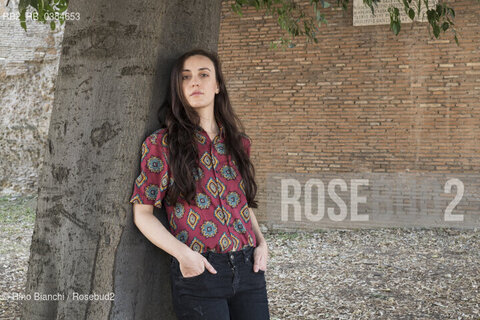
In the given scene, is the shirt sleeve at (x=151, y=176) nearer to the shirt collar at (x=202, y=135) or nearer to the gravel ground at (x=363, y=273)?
the shirt collar at (x=202, y=135)

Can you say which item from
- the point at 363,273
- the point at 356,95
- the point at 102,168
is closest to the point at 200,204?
the point at 102,168

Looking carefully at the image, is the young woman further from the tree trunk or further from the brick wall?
the brick wall

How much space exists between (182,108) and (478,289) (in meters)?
4.71

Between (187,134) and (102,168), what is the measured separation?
43cm

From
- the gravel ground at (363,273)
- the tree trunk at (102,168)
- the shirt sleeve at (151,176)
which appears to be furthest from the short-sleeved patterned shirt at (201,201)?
the gravel ground at (363,273)

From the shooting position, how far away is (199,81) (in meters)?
2.18

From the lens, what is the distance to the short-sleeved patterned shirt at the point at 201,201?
201 centimetres

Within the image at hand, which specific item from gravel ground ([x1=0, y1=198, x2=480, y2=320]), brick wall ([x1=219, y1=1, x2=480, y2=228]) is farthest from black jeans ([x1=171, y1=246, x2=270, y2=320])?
brick wall ([x1=219, y1=1, x2=480, y2=228])

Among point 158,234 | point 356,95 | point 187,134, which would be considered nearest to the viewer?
point 158,234

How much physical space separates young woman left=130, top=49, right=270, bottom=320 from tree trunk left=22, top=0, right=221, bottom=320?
130 mm

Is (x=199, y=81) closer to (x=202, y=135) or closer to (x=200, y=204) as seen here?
(x=202, y=135)

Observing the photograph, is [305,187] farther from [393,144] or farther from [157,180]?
[157,180]

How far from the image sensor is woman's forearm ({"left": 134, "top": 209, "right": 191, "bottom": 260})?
→ 1.91 m

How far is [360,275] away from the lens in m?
6.24
